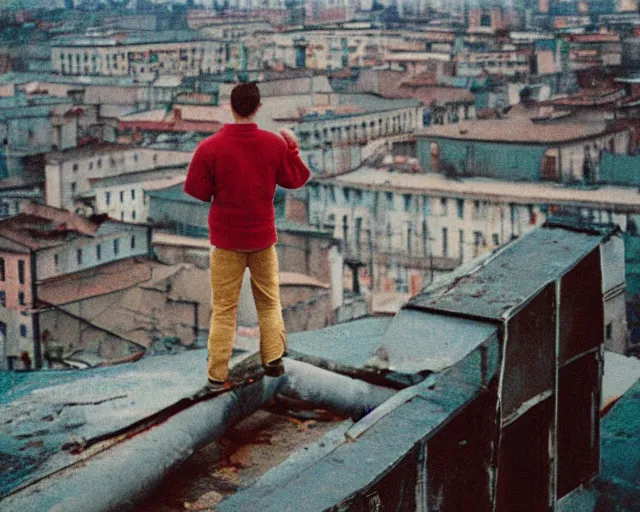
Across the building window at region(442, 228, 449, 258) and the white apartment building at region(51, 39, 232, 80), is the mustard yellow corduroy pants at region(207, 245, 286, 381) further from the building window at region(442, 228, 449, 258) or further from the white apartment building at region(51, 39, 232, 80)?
the white apartment building at region(51, 39, 232, 80)

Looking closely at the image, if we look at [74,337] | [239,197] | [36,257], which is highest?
[239,197]

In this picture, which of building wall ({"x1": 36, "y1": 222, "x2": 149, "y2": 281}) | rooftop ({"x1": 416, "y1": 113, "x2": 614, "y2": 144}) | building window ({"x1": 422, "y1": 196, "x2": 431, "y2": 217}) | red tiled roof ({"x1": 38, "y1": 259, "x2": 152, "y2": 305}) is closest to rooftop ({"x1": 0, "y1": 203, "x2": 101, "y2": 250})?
building wall ({"x1": 36, "y1": 222, "x2": 149, "y2": 281})

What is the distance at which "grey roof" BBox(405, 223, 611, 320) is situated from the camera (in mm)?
2418

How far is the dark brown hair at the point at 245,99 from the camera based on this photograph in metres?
2.47

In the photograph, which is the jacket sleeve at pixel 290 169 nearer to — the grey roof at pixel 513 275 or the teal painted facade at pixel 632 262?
the grey roof at pixel 513 275

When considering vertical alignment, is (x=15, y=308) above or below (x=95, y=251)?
below

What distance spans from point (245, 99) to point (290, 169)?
0.67 ft

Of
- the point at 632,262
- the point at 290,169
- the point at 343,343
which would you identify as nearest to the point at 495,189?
the point at 632,262

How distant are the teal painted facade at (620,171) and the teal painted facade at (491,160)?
0.66m

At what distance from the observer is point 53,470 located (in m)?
2.05

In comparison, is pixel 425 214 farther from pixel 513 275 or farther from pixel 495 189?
pixel 513 275

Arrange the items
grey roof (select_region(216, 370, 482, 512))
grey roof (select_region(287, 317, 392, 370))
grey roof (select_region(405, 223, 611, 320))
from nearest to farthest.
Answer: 1. grey roof (select_region(216, 370, 482, 512))
2. grey roof (select_region(405, 223, 611, 320))
3. grey roof (select_region(287, 317, 392, 370))

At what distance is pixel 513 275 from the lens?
2580 millimetres

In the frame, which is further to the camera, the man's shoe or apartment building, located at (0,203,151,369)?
apartment building, located at (0,203,151,369)
